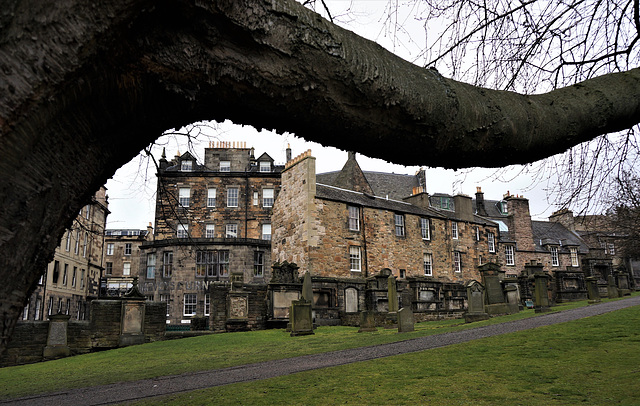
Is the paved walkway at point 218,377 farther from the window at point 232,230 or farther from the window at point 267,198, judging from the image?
the window at point 267,198

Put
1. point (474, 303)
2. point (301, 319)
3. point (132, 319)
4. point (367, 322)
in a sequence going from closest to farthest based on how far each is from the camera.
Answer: point (367, 322) < point (301, 319) < point (132, 319) < point (474, 303)

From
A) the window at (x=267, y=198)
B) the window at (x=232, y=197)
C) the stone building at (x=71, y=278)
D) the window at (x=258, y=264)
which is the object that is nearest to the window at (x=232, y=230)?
the window at (x=232, y=197)

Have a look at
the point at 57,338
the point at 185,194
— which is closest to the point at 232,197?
the point at 185,194

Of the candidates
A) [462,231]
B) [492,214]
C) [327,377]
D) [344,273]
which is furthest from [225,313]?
[492,214]

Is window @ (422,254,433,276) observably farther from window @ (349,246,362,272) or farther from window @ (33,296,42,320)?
window @ (33,296,42,320)

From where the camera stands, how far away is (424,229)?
3184 cm

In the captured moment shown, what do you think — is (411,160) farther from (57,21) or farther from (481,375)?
(481,375)

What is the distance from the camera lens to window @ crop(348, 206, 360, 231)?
90.9 ft

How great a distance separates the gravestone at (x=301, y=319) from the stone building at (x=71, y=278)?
18023 millimetres

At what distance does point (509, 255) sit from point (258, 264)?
938 inches

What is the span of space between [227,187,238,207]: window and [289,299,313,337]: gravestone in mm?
23666

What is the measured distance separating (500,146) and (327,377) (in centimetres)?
570

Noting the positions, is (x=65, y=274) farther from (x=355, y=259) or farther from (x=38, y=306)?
(x=355, y=259)

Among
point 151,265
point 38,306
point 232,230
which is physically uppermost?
point 232,230
